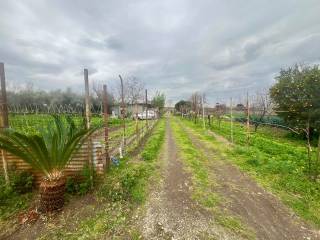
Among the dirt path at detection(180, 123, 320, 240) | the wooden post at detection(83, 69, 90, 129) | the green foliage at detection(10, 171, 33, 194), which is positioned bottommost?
the dirt path at detection(180, 123, 320, 240)

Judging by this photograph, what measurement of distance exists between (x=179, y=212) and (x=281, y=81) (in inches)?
650

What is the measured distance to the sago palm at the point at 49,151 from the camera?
390 cm

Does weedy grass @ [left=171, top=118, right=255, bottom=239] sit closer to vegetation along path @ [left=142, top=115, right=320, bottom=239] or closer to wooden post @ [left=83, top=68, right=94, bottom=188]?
vegetation along path @ [left=142, top=115, right=320, bottom=239]

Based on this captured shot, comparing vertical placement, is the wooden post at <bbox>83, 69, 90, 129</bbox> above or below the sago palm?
above

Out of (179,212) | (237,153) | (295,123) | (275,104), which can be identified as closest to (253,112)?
(275,104)

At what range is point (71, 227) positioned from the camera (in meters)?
3.57

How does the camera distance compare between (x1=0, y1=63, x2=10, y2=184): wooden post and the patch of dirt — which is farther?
(x1=0, y1=63, x2=10, y2=184): wooden post

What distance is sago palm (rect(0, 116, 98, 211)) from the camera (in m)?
3.90

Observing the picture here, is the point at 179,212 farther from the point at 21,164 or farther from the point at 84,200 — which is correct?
the point at 21,164

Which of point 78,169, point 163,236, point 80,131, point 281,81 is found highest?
point 281,81

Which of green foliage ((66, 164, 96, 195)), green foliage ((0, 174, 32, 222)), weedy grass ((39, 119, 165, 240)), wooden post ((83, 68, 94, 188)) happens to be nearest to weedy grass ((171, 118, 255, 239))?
weedy grass ((39, 119, 165, 240))

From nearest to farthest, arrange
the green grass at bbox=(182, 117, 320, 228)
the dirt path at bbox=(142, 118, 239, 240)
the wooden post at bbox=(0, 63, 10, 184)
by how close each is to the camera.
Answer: the dirt path at bbox=(142, 118, 239, 240) → the green grass at bbox=(182, 117, 320, 228) → the wooden post at bbox=(0, 63, 10, 184)

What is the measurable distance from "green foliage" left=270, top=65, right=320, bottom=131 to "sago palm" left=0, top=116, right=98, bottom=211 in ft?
42.7

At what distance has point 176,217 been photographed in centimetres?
386
